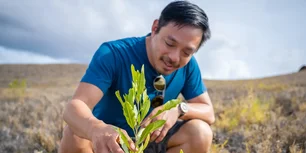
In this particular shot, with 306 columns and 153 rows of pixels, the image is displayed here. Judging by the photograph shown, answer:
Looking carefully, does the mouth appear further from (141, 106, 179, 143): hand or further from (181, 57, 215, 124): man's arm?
(181, 57, 215, 124): man's arm

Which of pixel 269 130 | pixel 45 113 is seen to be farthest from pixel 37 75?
pixel 269 130

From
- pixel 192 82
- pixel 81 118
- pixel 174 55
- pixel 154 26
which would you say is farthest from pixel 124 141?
pixel 192 82

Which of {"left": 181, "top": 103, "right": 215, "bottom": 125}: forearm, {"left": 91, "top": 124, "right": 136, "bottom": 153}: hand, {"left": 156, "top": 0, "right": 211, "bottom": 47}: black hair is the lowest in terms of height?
{"left": 181, "top": 103, "right": 215, "bottom": 125}: forearm

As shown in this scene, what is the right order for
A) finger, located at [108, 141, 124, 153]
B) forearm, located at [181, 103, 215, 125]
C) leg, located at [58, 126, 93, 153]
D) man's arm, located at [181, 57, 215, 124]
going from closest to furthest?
finger, located at [108, 141, 124, 153], leg, located at [58, 126, 93, 153], forearm, located at [181, 103, 215, 125], man's arm, located at [181, 57, 215, 124]

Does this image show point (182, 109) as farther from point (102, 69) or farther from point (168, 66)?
point (102, 69)

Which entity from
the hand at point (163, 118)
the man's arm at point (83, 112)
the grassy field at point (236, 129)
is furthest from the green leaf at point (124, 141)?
the grassy field at point (236, 129)

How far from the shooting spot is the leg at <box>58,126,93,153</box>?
213cm

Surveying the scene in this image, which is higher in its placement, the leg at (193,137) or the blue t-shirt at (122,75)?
the blue t-shirt at (122,75)

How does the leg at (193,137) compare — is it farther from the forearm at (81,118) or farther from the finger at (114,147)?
the finger at (114,147)

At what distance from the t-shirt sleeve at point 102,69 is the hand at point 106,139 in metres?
0.55

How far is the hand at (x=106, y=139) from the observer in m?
1.26

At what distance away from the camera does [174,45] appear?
196cm

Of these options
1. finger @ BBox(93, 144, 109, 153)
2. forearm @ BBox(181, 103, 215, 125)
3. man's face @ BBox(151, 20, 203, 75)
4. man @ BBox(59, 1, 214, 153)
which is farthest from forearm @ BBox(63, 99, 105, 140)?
forearm @ BBox(181, 103, 215, 125)

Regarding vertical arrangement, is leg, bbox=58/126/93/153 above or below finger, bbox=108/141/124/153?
below
